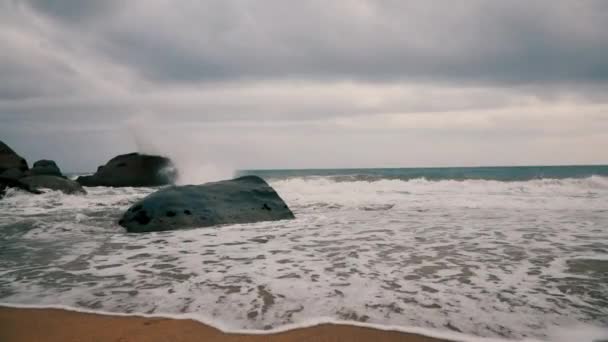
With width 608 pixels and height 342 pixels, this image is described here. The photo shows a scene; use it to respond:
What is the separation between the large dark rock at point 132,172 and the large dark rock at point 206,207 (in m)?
14.2

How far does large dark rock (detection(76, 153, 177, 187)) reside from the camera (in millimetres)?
20781

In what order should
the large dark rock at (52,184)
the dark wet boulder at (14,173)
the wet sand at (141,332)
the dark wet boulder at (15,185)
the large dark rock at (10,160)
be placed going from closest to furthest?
the wet sand at (141,332)
the dark wet boulder at (15,185)
the large dark rock at (52,184)
the dark wet boulder at (14,173)
the large dark rock at (10,160)

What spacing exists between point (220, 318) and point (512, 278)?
2647 mm

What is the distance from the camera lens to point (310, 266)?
4.18 meters

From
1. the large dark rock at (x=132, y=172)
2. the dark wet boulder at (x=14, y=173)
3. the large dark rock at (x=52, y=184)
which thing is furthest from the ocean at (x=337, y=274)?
the large dark rock at (x=132, y=172)

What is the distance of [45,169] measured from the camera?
20.2 m

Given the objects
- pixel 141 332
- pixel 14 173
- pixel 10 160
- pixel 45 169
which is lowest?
pixel 141 332

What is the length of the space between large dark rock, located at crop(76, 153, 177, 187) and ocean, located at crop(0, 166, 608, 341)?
13.9 meters

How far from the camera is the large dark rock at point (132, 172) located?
20.8 meters

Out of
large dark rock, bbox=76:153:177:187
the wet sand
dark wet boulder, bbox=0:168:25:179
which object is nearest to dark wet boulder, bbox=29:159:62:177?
large dark rock, bbox=76:153:177:187

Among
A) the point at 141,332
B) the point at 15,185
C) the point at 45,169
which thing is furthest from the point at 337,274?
the point at 45,169

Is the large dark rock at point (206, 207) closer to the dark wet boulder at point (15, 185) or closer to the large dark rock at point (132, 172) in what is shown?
the dark wet boulder at point (15, 185)

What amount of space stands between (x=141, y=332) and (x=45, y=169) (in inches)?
852

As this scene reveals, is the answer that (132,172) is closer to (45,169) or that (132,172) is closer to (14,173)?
(45,169)
